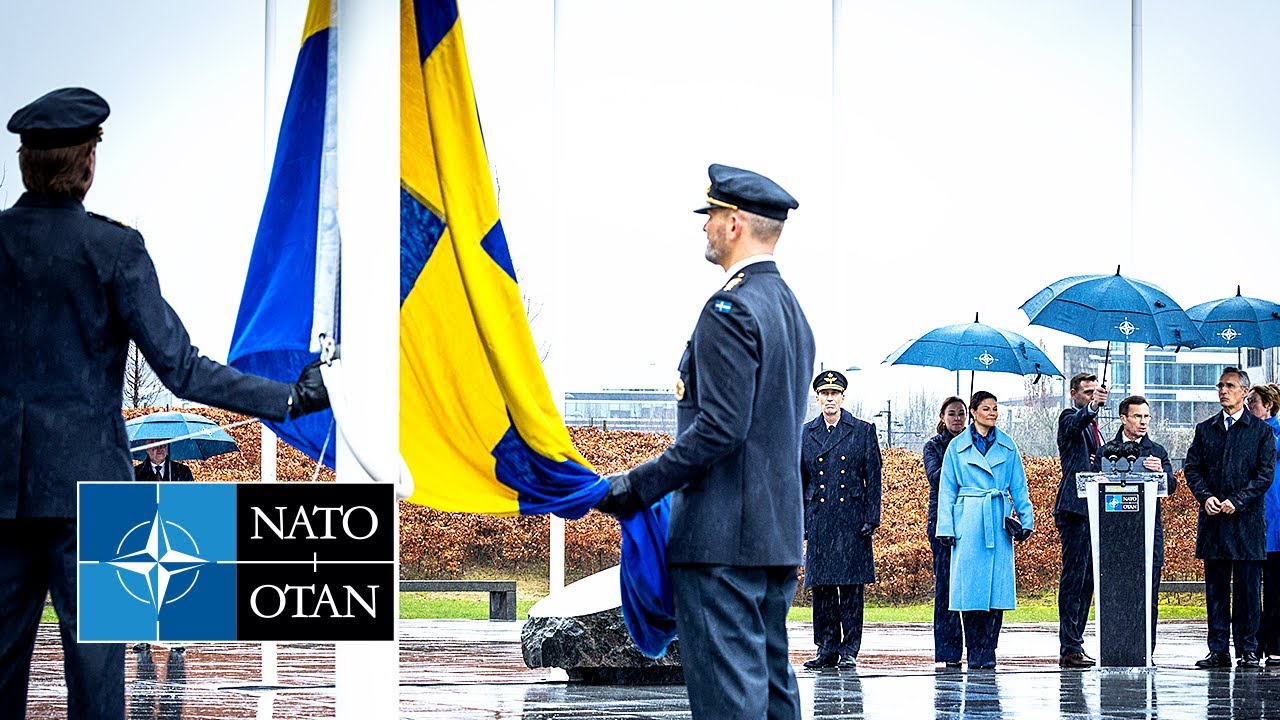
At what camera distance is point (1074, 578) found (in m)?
13.7

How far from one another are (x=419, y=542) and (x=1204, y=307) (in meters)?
11.5

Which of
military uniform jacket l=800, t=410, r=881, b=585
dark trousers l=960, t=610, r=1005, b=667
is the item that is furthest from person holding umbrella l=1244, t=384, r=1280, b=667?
military uniform jacket l=800, t=410, r=881, b=585

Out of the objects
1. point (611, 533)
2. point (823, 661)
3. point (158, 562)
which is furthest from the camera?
point (611, 533)

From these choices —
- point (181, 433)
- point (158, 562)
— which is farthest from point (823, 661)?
point (158, 562)

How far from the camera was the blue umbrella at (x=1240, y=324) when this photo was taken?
14.8 m

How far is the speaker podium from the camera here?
42.0ft

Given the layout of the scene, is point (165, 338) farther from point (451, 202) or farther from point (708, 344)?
point (708, 344)

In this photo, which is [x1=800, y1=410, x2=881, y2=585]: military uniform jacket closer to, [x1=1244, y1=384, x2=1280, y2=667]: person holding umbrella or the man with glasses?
the man with glasses

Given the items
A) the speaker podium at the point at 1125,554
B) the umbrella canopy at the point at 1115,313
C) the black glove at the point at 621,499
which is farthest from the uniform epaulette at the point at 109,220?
the umbrella canopy at the point at 1115,313

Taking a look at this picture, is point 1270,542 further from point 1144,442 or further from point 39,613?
point 39,613

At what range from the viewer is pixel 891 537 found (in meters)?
23.0

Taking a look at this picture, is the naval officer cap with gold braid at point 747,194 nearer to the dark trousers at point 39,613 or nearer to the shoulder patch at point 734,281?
the shoulder patch at point 734,281

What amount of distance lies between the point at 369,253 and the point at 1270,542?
11260mm

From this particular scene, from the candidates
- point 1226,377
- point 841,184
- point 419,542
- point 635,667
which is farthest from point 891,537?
point 635,667
